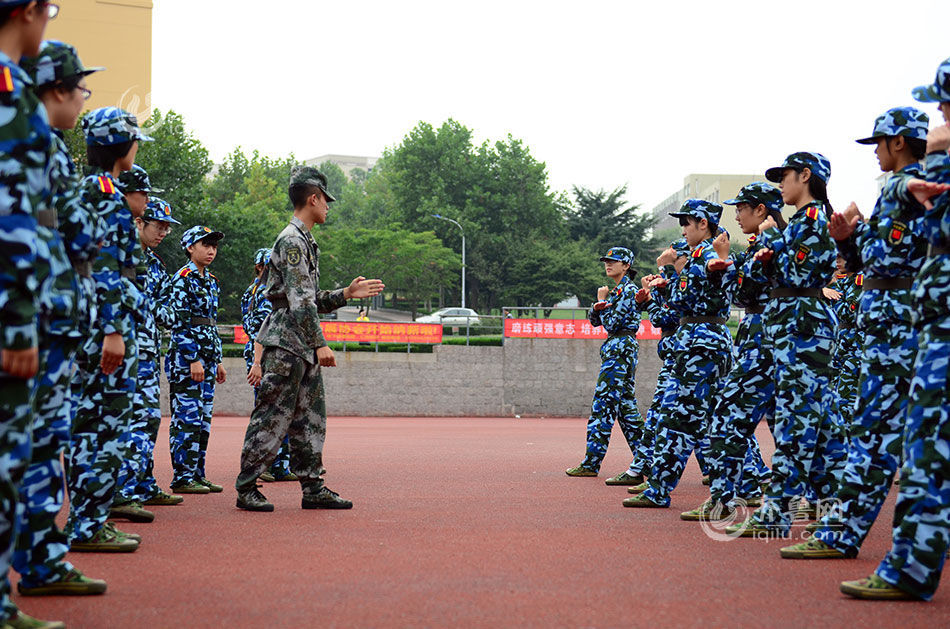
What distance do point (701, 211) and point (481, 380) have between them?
19537 mm

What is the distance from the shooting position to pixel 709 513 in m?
6.91

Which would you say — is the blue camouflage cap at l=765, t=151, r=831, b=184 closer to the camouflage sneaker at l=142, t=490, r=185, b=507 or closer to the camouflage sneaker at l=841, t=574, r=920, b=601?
the camouflage sneaker at l=841, t=574, r=920, b=601

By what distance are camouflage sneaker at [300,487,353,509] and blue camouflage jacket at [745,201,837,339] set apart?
355 cm

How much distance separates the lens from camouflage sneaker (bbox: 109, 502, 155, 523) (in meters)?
6.62

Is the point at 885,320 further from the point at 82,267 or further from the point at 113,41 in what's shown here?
the point at 113,41

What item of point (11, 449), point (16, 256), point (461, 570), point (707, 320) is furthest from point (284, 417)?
point (16, 256)

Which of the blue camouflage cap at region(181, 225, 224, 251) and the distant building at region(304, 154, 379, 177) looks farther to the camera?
the distant building at region(304, 154, 379, 177)

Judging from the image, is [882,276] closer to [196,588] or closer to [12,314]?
[196,588]

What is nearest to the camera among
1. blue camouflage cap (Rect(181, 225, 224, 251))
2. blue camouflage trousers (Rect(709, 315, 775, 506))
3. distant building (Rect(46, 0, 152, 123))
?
blue camouflage trousers (Rect(709, 315, 775, 506))

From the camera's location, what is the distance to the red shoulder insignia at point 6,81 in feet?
10.7

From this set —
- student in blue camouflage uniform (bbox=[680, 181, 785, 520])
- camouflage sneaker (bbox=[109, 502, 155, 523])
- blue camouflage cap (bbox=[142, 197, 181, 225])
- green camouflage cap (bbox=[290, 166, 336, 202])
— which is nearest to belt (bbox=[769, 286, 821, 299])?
student in blue camouflage uniform (bbox=[680, 181, 785, 520])

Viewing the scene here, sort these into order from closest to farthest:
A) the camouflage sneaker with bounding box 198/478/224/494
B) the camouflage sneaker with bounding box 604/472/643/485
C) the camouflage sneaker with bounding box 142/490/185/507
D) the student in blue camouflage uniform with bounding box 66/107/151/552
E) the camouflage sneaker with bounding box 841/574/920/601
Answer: the camouflage sneaker with bounding box 841/574/920/601 < the student in blue camouflage uniform with bounding box 66/107/151/552 < the camouflage sneaker with bounding box 142/490/185/507 < the camouflage sneaker with bounding box 198/478/224/494 < the camouflage sneaker with bounding box 604/472/643/485

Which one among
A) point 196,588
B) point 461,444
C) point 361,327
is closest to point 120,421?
point 196,588

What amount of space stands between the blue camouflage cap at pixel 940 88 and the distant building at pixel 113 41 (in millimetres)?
35833
